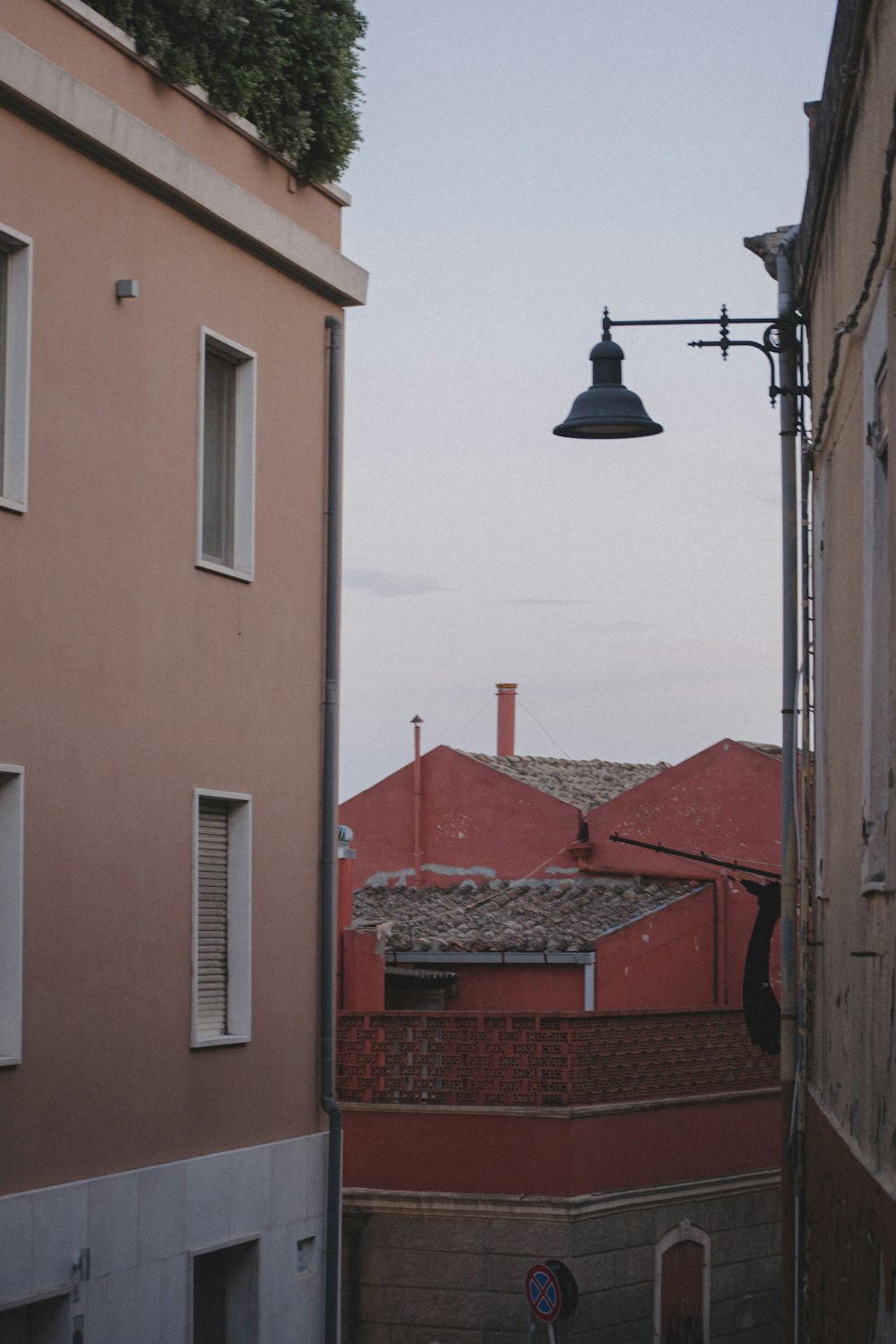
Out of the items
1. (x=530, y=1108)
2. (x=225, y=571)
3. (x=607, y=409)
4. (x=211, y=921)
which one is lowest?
(x=530, y=1108)

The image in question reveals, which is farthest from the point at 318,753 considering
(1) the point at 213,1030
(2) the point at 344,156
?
(2) the point at 344,156

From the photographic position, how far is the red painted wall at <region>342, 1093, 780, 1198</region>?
2067cm

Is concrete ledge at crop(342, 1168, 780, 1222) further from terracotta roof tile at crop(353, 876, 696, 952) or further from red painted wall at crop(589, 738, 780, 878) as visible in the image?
red painted wall at crop(589, 738, 780, 878)

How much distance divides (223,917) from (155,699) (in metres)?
1.78

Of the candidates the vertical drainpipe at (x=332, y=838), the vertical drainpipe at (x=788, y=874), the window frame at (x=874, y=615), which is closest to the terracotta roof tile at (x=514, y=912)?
the vertical drainpipe at (x=332, y=838)

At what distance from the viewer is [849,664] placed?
8.95 metres

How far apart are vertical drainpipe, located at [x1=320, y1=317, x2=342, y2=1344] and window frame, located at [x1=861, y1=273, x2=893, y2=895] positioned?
6.70 meters

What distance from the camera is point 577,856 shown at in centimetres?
2978

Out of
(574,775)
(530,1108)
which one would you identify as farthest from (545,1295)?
(574,775)

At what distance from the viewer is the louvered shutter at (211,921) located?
1276 centimetres

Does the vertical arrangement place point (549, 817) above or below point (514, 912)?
above

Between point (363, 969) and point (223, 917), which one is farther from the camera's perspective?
point (363, 969)

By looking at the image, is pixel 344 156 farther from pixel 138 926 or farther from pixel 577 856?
pixel 577 856

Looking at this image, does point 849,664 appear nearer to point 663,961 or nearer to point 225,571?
point 225,571
